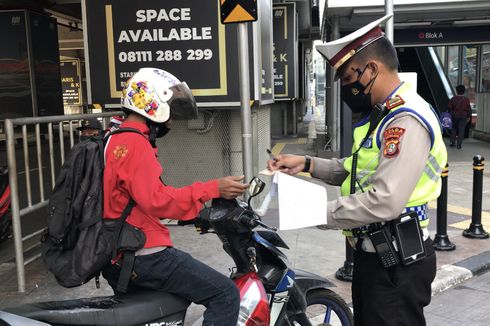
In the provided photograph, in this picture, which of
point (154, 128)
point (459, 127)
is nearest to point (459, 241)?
point (154, 128)

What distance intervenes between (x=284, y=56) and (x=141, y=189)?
11.1 meters

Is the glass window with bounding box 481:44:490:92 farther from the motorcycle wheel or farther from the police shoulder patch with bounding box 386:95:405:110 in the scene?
the police shoulder patch with bounding box 386:95:405:110

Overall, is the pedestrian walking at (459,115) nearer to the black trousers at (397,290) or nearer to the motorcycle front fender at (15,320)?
the black trousers at (397,290)

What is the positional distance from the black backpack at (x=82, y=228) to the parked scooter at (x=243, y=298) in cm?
17

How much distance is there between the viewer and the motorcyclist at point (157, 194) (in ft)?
7.40

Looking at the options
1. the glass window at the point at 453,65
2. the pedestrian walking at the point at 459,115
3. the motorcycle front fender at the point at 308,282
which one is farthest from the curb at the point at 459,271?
the glass window at the point at 453,65

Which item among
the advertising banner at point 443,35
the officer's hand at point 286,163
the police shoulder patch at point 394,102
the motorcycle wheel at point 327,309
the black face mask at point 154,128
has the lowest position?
the motorcycle wheel at point 327,309

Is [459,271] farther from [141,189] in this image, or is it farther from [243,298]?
[141,189]

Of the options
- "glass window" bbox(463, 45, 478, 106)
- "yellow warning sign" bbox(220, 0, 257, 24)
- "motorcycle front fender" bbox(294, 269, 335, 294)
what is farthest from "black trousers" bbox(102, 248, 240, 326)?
"glass window" bbox(463, 45, 478, 106)

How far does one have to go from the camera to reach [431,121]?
2072 millimetres

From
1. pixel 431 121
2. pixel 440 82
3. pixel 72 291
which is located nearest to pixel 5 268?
pixel 72 291

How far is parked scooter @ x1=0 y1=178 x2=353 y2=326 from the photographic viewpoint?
7.06 feet

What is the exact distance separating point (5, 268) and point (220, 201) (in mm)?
3539

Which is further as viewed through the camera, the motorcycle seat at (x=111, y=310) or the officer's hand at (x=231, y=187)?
the officer's hand at (x=231, y=187)
